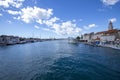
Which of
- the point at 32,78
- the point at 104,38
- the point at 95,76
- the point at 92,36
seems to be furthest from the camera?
the point at 92,36

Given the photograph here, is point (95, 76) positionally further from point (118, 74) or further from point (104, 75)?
point (118, 74)

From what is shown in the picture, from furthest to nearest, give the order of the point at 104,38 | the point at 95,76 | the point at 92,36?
1. the point at 92,36
2. the point at 104,38
3. the point at 95,76

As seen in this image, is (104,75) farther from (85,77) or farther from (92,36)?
(92,36)

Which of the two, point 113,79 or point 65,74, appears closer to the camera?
point 113,79

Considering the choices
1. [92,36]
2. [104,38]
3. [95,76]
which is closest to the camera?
[95,76]

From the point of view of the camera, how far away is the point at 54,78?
56.2 feet

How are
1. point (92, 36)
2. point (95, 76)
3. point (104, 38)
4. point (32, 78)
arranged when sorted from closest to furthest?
point (32, 78)
point (95, 76)
point (104, 38)
point (92, 36)

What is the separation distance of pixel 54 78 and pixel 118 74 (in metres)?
8.95

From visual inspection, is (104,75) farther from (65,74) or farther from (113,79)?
(65,74)

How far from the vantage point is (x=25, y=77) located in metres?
17.3

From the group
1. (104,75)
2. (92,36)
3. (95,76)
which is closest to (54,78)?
(95,76)

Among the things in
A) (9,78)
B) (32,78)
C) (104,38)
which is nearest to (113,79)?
(32,78)

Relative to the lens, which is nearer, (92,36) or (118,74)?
(118,74)

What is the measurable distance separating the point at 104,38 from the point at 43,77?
310 feet
